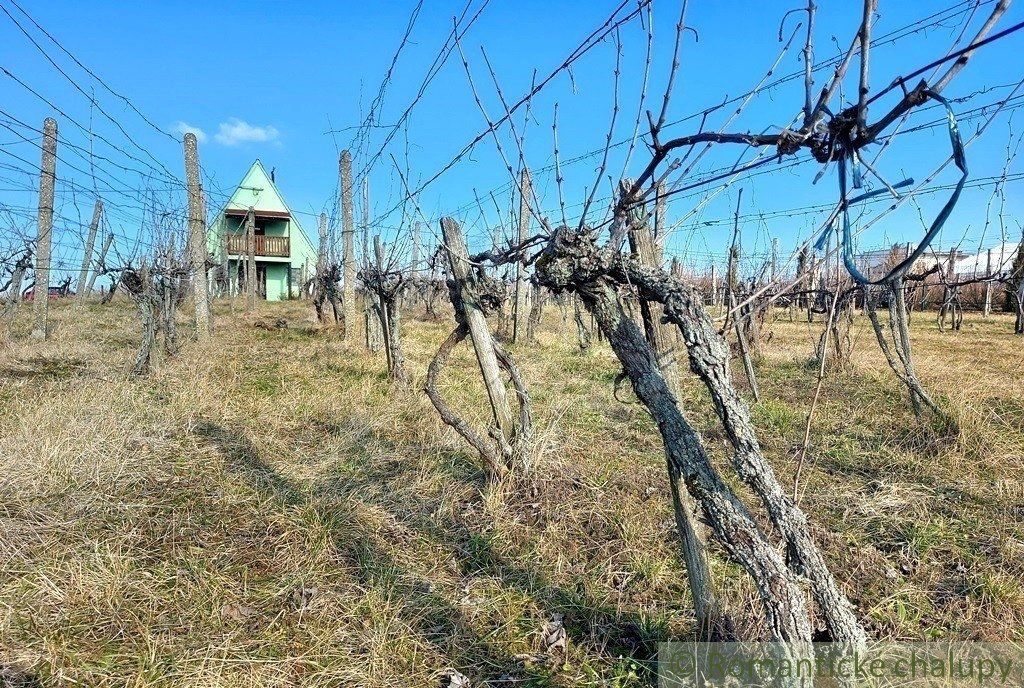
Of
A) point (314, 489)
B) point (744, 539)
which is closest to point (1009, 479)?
point (744, 539)

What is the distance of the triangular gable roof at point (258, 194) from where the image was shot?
2258cm

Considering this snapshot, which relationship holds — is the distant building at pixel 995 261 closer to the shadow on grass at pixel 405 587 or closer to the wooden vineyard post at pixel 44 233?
the shadow on grass at pixel 405 587

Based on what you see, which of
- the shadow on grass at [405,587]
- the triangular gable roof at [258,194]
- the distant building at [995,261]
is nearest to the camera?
the shadow on grass at [405,587]

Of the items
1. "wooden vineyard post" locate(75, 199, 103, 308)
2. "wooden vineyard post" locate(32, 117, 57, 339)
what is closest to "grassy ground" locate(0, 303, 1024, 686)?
"wooden vineyard post" locate(32, 117, 57, 339)

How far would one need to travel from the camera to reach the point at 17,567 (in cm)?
237

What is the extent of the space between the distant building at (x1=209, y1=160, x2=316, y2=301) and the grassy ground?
19.4 meters

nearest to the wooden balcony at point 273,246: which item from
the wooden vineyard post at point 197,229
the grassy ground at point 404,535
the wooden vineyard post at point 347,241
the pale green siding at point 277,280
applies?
the pale green siding at point 277,280

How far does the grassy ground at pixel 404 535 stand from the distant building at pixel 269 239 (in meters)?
19.4

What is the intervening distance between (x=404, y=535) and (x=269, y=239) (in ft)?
80.1

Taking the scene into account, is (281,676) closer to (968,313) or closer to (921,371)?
(921,371)

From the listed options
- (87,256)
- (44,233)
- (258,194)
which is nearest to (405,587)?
(44,233)

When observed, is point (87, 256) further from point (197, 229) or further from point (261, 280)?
point (261, 280)

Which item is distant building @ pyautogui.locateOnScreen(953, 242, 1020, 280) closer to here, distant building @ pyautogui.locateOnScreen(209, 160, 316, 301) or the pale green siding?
distant building @ pyautogui.locateOnScreen(209, 160, 316, 301)

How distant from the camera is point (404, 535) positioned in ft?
9.16
